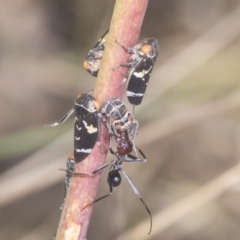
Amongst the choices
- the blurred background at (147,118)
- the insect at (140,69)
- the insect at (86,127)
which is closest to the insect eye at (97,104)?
the insect at (86,127)

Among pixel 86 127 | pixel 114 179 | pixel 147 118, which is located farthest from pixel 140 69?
pixel 147 118

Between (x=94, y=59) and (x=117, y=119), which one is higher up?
(x=94, y=59)

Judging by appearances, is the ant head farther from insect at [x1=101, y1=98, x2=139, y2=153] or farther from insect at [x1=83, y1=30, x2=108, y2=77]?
insect at [x1=83, y1=30, x2=108, y2=77]

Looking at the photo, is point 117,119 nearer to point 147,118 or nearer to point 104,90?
point 104,90

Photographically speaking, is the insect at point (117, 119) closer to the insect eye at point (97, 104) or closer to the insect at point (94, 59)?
the insect eye at point (97, 104)

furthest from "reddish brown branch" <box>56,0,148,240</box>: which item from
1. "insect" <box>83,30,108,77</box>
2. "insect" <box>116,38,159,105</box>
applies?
"insect" <box>83,30,108,77</box>

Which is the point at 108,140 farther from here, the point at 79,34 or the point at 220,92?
the point at 79,34

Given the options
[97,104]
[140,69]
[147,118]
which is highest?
[147,118]
